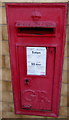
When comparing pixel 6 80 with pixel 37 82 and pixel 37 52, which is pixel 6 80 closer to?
pixel 37 82

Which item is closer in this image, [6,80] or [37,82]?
[37,82]

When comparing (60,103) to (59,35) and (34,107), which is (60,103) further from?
(59,35)

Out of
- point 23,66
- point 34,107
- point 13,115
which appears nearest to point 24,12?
point 23,66

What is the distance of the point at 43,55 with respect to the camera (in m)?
1.62

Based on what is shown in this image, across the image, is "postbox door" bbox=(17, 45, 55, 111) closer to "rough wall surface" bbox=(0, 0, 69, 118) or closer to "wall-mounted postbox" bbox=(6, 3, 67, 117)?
"wall-mounted postbox" bbox=(6, 3, 67, 117)

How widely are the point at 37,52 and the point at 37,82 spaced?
368 millimetres

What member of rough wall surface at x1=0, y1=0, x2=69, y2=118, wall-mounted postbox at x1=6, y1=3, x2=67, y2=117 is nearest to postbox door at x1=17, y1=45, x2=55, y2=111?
wall-mounted postbox at x1=6, y1=3, x2=67, y2=117

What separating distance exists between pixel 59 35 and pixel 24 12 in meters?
0.41

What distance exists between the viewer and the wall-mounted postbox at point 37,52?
147 centimetres

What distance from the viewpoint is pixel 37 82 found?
5.77 ft

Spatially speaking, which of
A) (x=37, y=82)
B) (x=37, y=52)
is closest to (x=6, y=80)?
(x=37, y=82)

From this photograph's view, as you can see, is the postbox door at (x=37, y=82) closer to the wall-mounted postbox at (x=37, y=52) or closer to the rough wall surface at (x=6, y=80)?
the wall-mounted postbox at (x=37, y=52)

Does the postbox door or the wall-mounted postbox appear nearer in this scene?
the wall-mounted postbox

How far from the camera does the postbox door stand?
63.8 inches
